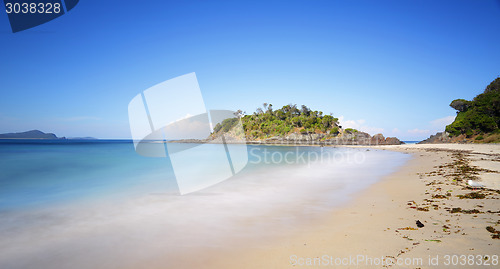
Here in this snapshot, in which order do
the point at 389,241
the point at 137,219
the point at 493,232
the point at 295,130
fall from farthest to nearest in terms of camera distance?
1. the point at 295,130
2. the point at 137,219
3. the point at 389,241
4. the point at 493,232

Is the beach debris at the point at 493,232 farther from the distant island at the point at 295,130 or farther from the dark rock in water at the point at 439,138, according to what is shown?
the distant island at the point at 295,130

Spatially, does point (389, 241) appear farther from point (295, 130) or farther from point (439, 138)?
point (295, 130)

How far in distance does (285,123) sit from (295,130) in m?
9.28

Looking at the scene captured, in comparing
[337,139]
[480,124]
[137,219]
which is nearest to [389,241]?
[137,219]

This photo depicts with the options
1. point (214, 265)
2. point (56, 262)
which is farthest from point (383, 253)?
point (56, 262)

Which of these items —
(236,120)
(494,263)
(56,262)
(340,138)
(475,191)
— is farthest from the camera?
(236,120)

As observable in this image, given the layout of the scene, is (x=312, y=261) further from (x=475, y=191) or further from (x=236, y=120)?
(x=236, y=120)

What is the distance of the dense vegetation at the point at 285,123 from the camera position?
292ft

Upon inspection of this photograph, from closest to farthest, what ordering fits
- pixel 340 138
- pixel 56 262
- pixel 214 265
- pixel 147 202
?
pixel 214 265 < pixel 56 262 < pixel 147 202 < pixel 340 138

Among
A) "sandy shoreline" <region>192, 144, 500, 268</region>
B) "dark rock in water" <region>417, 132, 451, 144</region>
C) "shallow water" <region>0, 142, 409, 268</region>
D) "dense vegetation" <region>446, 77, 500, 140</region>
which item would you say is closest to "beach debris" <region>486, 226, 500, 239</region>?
"sandy shoreline" <region>192, 144, 500, 268</region>

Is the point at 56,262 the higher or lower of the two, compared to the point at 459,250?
lower

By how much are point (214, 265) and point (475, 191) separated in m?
8.10

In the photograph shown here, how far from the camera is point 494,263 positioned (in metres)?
2.73

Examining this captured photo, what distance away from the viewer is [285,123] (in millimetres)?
100438
